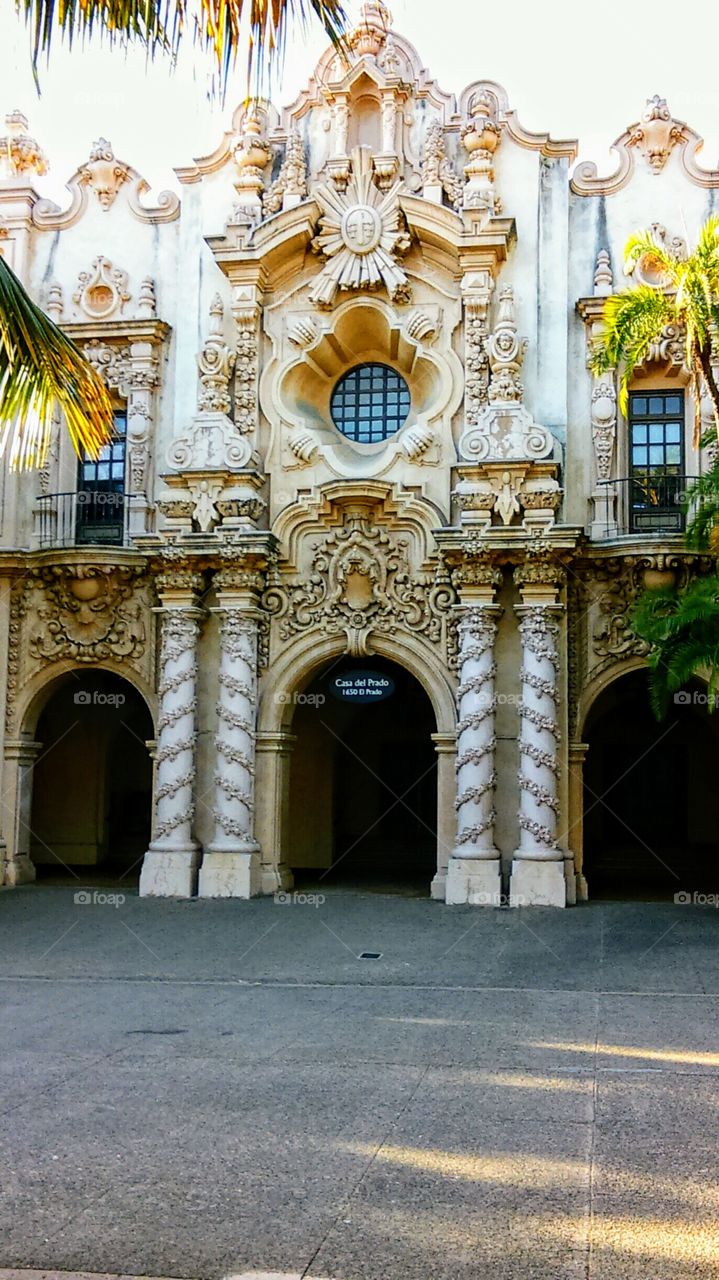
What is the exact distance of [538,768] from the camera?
19641mm

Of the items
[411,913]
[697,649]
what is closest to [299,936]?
[411,913]

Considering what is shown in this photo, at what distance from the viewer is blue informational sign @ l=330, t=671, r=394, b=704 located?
68.1 ft

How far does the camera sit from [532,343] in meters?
21.5

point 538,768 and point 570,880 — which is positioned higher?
point 538,768

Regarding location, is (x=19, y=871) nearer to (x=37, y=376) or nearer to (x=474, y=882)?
(x=474, y=882)

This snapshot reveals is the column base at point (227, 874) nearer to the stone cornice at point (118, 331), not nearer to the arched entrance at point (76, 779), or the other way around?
the arched entrance at point (76, 779)

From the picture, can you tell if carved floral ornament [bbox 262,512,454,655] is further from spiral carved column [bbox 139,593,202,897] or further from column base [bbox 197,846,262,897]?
column base [bbox 197,846,262,897]

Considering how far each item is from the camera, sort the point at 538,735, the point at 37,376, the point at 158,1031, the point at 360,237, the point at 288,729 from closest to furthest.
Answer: the point at 37,376, the point at 158,1031, the point at 538,735, the point at 360,237, the point at 288,729

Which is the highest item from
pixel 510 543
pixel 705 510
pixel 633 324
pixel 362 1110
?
pixel 633 324

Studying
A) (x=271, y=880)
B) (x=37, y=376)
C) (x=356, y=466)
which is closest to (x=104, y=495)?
(x=356, y=466)

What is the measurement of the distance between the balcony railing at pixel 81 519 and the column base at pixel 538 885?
891cm

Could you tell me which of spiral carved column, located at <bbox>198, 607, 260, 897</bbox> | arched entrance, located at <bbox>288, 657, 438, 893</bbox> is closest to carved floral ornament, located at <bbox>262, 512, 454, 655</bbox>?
spiral carved column, located at <bbox>198, 607, 260, 897</bbox>

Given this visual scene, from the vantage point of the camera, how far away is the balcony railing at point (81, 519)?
22.8m

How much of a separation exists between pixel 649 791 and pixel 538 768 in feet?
32.6
